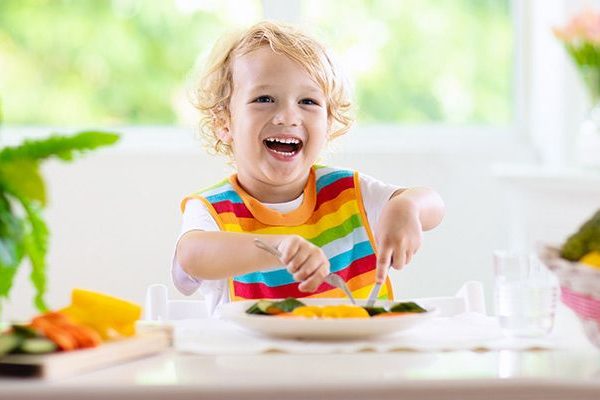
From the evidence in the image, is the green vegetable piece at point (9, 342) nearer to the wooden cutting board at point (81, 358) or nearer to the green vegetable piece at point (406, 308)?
the wooden cutting board at point (81, 358)

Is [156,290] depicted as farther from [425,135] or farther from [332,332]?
[425,135]

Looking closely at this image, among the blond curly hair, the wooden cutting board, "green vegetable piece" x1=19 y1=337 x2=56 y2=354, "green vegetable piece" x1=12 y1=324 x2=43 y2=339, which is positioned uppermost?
the blond curly hair

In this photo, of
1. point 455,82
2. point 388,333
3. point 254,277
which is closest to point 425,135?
point 455,82

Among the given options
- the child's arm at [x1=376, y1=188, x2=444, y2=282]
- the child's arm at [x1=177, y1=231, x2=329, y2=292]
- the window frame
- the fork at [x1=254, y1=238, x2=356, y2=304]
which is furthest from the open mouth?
the window frame

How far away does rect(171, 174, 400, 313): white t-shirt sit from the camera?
1.88 meters

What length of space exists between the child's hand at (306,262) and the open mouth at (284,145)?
2.10ft

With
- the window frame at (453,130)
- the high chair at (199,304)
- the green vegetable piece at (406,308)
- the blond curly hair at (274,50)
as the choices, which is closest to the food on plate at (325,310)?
the green vegetable piece at (406,308)

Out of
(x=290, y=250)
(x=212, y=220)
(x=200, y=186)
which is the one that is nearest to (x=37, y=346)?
(x=290, y=250)

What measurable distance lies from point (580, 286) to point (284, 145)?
0.95 metres

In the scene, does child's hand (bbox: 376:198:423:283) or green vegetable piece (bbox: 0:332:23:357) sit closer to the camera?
green vegetable piece (bbox: 0:332:23:357)

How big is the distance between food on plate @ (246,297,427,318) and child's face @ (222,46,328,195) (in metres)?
0.64

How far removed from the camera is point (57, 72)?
382 centimetres

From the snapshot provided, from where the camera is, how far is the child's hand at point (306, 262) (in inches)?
54.0

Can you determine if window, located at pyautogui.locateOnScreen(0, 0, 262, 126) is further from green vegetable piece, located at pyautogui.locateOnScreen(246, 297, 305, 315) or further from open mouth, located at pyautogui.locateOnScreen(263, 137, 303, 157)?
green vegetable piece, located at pyautogui.locateOnScreen(246, 297, 305, 315)
